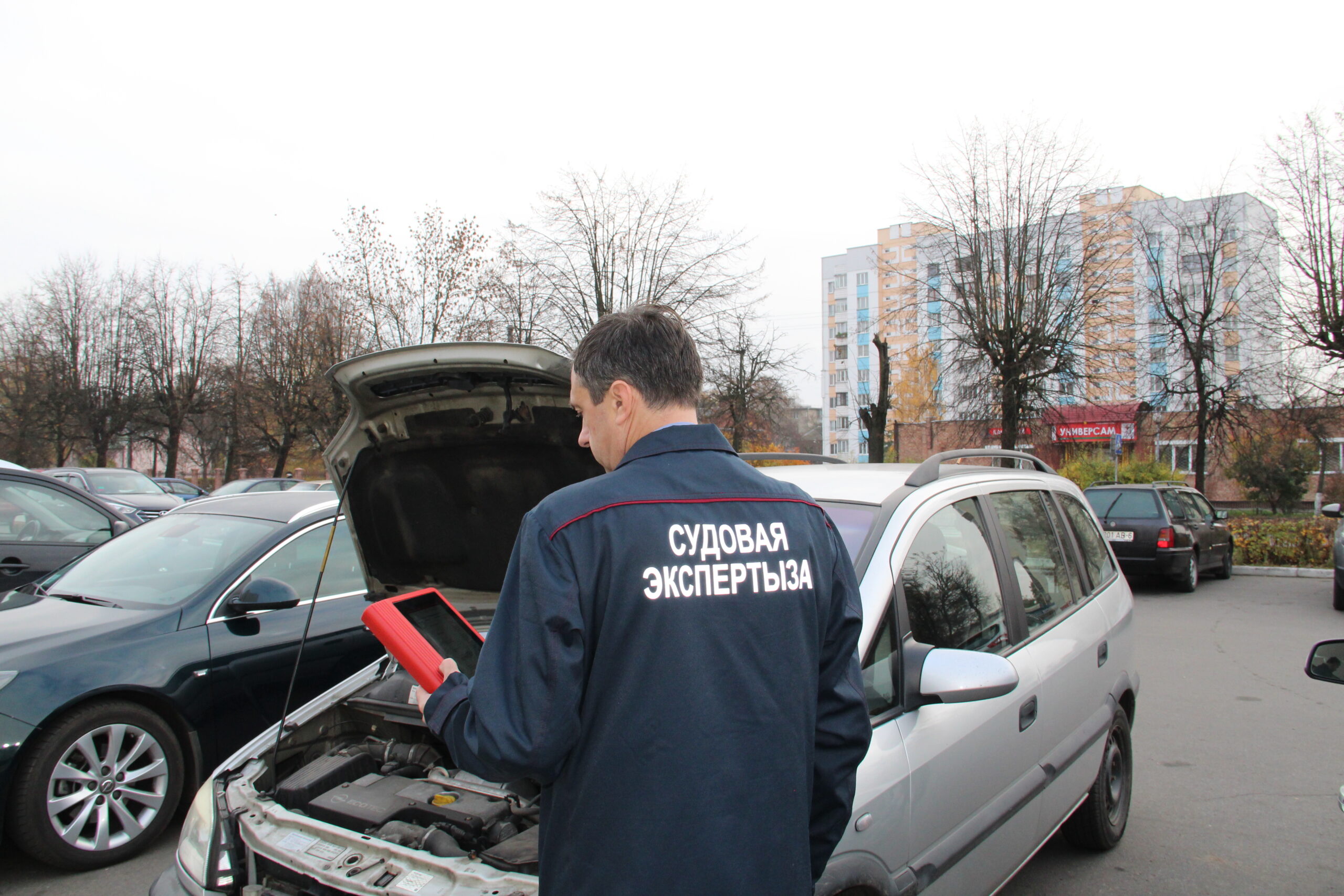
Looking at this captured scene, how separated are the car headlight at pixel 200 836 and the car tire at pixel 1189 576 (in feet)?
45.7

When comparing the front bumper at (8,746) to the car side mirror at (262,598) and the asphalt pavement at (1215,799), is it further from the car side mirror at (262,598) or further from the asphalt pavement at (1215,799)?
the car side mirror at (262,598)

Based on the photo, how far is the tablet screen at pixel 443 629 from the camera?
2.29m

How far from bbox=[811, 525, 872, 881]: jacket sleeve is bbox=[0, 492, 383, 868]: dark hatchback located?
3.17 m

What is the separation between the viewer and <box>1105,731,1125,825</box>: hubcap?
392 cm

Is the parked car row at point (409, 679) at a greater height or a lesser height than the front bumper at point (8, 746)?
greater

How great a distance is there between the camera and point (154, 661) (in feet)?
13.2

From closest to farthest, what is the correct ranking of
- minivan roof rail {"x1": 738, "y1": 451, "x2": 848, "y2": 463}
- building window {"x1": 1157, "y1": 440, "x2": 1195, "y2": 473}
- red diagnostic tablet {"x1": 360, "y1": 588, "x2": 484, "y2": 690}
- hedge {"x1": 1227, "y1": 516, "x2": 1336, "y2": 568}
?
red diagnostic tablet {"x1": 360, "y1": 588, "x2": 484, "y2": 690} → minivan roof rail {"x1": 738, "y1": 451, "x2": 848, "y2": 463} → hedge {"x1": 1227, "y1": 516, "x2": 1336, "y2": 568} → building window {"x1": 1157, "y1": 440, "x2": 1195, "y2": 473}

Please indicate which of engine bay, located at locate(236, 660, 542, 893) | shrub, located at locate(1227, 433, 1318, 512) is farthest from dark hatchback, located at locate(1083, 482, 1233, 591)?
shrub, located at locate(1227, 433, 1318, 512)

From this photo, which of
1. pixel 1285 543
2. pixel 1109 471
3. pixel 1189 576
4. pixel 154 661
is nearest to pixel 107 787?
pixel 154 661

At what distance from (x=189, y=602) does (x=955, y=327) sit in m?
21.5

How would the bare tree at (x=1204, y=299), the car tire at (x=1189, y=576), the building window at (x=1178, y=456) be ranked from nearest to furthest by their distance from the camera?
the car tire at (x=1189, y=576) < the bare tree at (x=1204, y=299) < the building window at (x=1178, y=456)

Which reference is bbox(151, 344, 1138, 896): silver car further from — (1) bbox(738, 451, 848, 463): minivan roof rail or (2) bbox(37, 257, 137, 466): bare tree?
(2) bbox(37, 257, 137, 466): bare tree

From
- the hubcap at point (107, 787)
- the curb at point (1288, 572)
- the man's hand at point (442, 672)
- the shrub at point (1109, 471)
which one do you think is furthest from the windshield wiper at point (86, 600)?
the shrub at point (1109, 471)

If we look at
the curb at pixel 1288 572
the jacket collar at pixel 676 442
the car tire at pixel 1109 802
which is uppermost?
the jacket collar at pixel 676 442
